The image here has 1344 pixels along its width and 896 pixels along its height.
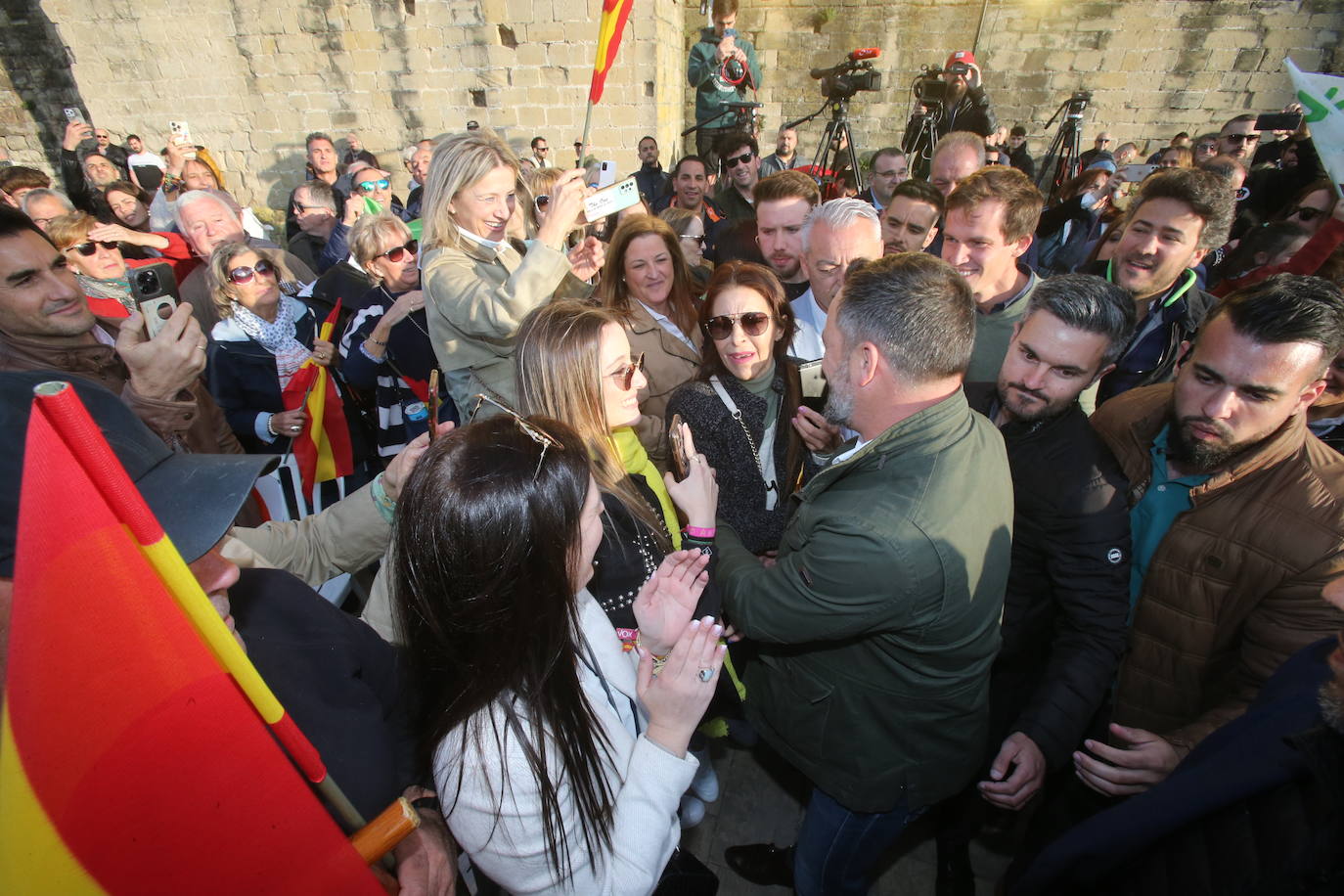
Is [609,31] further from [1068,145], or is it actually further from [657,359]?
[1068,145]

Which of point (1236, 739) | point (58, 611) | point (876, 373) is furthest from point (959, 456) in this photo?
point (58, 611)

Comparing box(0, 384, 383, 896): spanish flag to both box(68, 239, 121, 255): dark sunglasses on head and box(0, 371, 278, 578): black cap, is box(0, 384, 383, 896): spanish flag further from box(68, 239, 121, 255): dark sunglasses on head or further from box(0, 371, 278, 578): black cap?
box(68, 239, 121, 255): dark sunglasses on head

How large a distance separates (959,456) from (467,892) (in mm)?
1754

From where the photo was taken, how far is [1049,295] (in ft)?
6.29

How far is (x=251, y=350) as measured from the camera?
3.04m

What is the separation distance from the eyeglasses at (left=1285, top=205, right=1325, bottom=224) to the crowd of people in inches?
65.1

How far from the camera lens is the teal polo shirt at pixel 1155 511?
173 cm

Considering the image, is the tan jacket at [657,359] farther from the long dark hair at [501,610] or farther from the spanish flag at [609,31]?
the long dark hair at [501,610]

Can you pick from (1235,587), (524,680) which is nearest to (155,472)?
(524,680)

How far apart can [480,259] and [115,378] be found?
4.79 feet

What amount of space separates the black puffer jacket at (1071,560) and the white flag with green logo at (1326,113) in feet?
4.62

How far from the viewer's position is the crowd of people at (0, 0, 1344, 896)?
109cm

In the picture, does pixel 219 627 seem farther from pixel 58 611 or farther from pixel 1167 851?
pixel 1167 851

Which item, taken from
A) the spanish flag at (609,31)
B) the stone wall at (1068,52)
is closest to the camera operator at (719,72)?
the stone wall at (1068,52)
